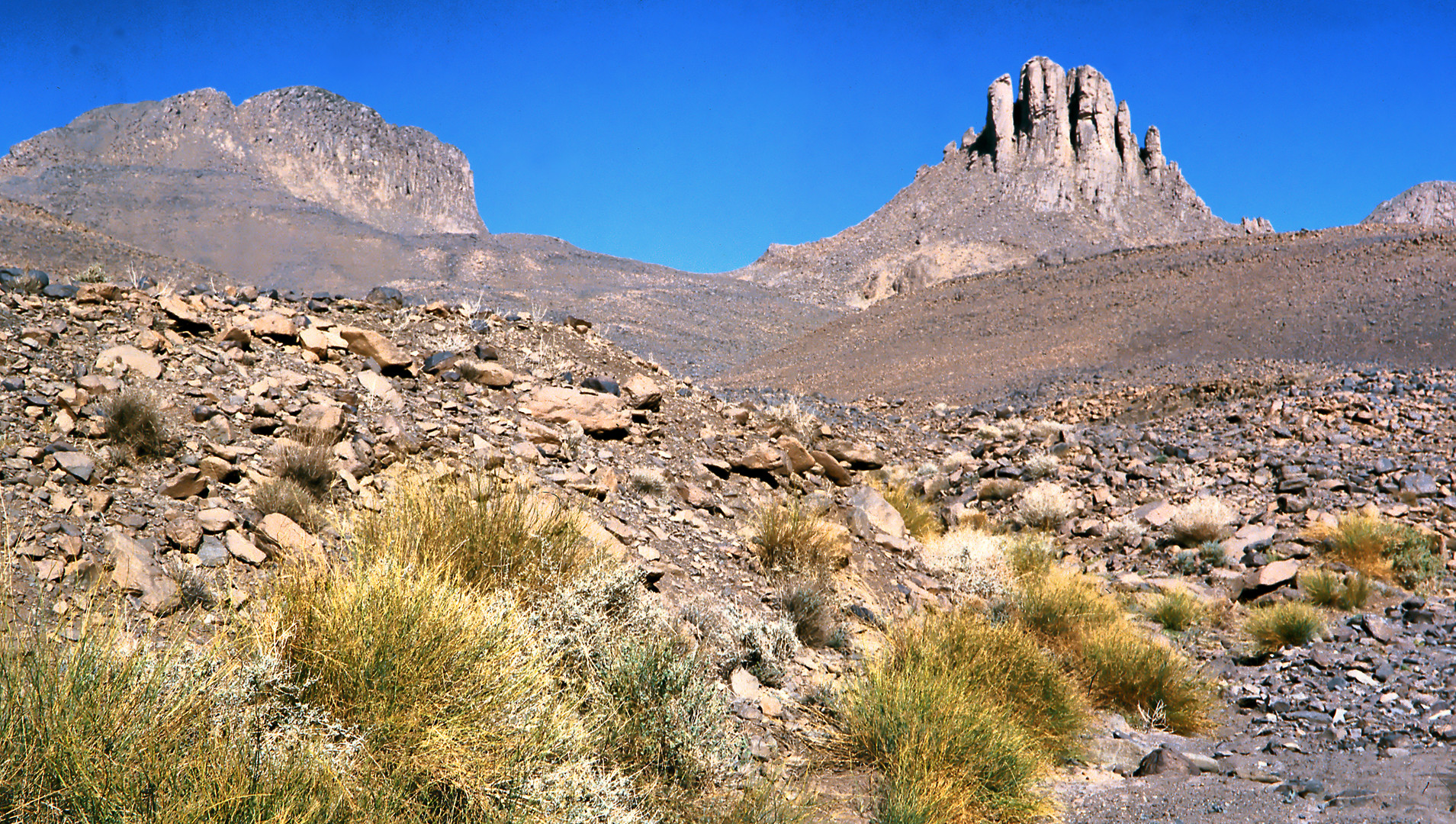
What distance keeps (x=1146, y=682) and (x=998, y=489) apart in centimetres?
608

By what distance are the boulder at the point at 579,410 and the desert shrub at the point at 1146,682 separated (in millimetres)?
4562

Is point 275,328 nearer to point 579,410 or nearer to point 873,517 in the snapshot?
point 579,410

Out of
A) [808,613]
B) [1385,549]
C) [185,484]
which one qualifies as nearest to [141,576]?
[185,484]

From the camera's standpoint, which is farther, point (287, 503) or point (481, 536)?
point (287, 503)

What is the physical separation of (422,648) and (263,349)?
16.6ft

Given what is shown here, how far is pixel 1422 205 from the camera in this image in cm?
8938

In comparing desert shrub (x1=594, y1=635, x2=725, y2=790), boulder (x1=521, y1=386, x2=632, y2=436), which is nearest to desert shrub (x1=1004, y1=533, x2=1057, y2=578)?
boulder (x1=521, y1=386, x2=632, y2=436)

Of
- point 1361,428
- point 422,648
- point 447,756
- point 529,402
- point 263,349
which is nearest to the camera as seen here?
point 447,756

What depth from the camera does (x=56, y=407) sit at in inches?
210

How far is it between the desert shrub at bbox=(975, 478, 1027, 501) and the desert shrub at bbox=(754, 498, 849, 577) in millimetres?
5520

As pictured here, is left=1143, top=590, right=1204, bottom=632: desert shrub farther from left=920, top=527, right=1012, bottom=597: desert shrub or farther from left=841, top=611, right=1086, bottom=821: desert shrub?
left=841, top=611, right=1086, bottom=821: desert shrub

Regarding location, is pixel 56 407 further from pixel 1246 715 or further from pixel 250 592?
pixel 1246 715

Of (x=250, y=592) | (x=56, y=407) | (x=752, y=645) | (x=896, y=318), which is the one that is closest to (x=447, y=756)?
(x=250, y=592)

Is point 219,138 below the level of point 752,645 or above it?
above
